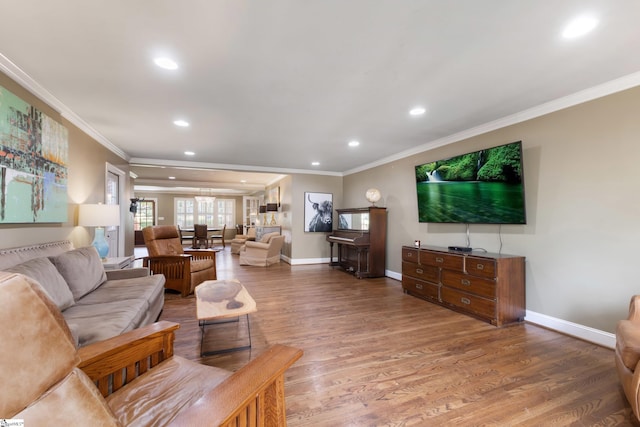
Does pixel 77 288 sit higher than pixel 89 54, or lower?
lower

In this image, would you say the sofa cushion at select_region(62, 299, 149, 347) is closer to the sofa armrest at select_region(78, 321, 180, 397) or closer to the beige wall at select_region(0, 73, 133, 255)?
the sofa armrest at select_region(78, 321, 180, 397)

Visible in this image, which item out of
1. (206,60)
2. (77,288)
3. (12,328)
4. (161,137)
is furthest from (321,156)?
(12,328)

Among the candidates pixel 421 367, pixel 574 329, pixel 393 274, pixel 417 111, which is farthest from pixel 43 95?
pixel 574 329

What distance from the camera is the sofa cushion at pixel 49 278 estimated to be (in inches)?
73.5

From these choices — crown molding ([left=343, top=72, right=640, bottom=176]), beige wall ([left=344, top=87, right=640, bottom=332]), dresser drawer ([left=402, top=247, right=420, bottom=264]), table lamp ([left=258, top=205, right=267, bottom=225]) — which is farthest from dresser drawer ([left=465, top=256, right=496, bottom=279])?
table lamp ([left=258, top=205, right=267, bottom=225])

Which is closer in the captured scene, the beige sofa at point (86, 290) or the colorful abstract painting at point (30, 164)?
the beige sofa at point (86, 290)

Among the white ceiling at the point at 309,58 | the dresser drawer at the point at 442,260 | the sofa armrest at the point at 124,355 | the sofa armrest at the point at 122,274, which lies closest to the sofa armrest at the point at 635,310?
the dresser drawer at the point at 442,260

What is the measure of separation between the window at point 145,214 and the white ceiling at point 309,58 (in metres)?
9.11

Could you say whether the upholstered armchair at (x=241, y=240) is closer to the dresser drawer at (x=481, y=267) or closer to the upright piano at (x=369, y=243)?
the upright piano at (x=369, y=243)

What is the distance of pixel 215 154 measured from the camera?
17.1 ft

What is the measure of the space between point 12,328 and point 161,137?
4240mm

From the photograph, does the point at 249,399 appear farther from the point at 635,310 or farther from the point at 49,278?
the point at 635,310

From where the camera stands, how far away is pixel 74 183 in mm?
3295

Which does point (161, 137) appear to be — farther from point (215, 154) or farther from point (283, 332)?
point (283, 332)
